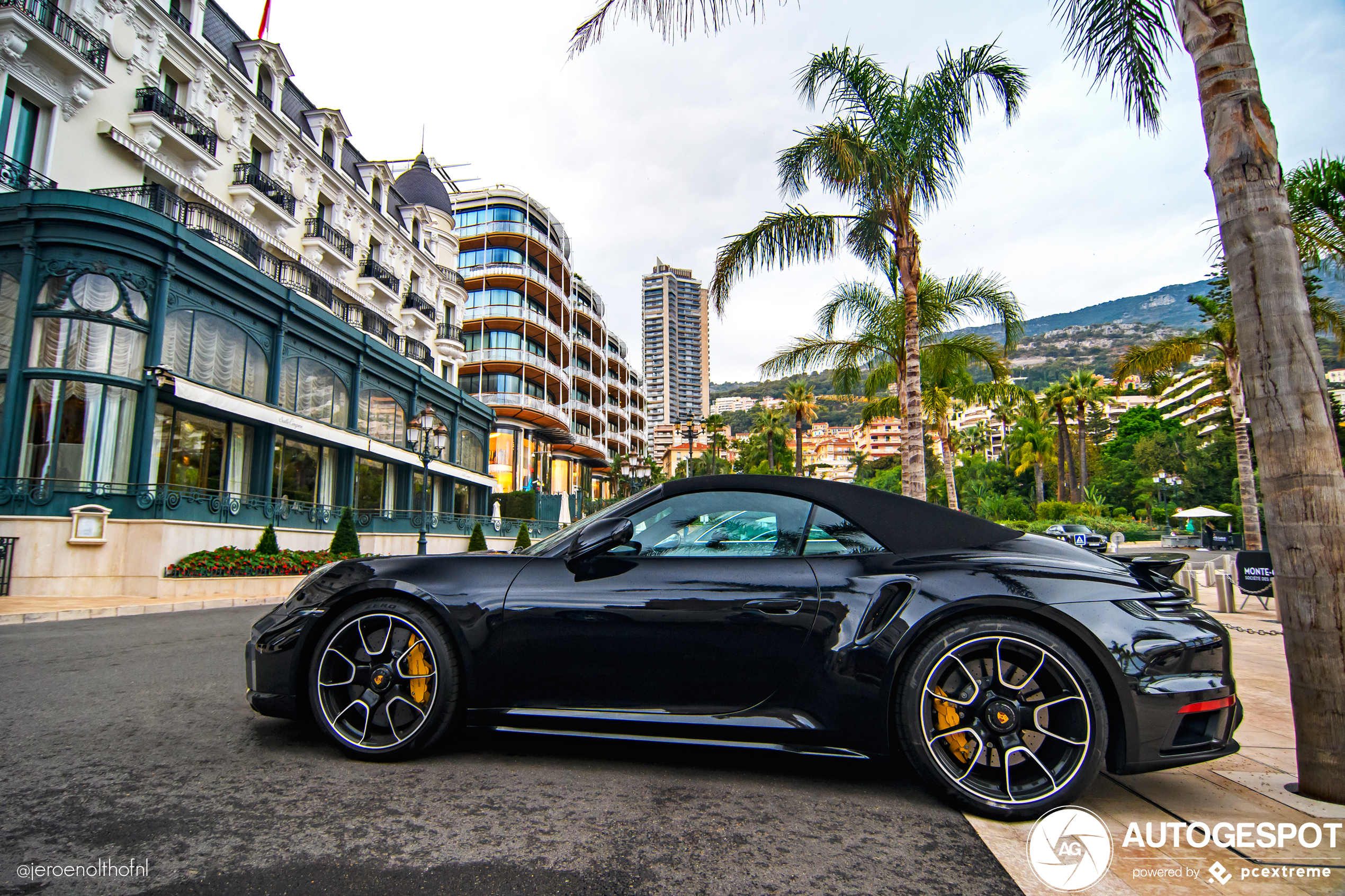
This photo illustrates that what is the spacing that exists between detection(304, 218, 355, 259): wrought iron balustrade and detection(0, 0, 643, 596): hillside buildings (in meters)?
0.11

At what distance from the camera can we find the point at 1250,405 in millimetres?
2750

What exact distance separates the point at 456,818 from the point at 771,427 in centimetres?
6355

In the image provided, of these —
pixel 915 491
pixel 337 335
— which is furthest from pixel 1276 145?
pixel 337 335

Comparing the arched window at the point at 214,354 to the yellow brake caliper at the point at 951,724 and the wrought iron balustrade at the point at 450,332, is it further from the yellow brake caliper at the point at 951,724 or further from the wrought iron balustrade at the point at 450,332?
the yellow brake caliper at the point at 951,724

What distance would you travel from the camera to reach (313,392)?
20.5 meters

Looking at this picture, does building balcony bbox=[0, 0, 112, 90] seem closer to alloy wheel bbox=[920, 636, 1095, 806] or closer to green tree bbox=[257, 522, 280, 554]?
green tree bbox=[257, 522, 280, 554]

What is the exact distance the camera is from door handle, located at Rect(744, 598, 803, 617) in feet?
8.42

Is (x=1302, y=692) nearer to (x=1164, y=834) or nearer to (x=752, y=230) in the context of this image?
(x=1164, y=834)

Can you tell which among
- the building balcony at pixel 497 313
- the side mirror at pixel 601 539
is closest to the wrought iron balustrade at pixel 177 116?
the side mirror at pixel 601 539

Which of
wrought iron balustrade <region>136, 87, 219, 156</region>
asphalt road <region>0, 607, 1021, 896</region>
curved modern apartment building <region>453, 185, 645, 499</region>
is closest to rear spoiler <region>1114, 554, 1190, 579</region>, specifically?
asphalt road <region>0, 607, 1021, 896</region>

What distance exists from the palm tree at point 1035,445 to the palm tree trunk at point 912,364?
170ft

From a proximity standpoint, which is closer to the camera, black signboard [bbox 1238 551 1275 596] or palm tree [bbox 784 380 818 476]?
black signboard [bbox 1238 551 1275 596]

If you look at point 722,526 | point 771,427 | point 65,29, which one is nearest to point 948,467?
point 722,526

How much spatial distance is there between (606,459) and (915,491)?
156 ft
